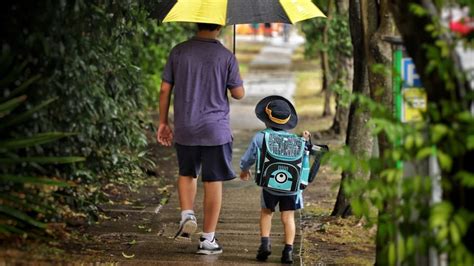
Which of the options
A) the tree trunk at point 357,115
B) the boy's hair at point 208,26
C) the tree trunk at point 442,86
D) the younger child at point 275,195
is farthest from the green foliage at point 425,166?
the tree trunk at point 357,115

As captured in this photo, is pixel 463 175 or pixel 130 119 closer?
pixel 463 175

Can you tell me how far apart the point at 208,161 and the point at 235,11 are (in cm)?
127

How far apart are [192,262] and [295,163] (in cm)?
100

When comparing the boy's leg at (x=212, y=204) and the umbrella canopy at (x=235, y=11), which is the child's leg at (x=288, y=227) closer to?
the boy's leg at (x=212, y=204)

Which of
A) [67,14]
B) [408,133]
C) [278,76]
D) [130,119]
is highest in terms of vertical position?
[67,14]

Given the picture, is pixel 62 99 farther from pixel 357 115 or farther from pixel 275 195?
pixel 357 115

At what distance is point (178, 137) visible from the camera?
7.35 metres

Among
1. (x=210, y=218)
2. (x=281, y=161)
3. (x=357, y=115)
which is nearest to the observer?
(x=281, y=161)

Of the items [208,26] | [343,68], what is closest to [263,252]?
[208,26]

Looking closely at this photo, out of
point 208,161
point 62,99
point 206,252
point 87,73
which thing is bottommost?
point 206,252

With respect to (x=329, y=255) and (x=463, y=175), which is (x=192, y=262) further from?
(x=463, y=175)

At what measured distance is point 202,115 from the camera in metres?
7.21

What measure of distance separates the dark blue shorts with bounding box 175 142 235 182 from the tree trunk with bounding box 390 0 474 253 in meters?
2.43

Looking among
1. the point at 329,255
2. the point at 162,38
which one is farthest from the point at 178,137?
the point at 162,38
